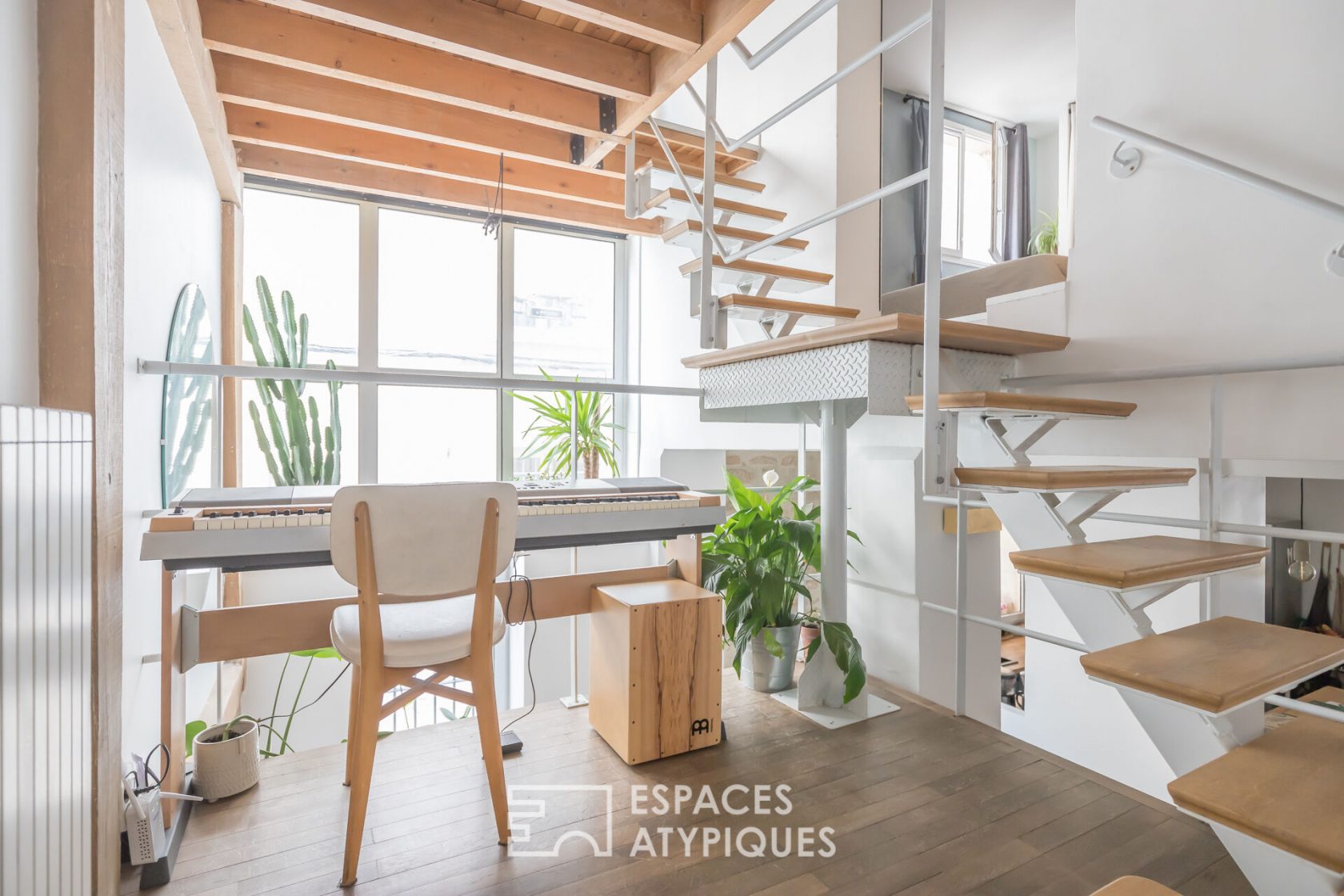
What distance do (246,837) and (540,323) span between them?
355 cm

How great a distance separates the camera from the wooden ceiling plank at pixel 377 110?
2.87 m

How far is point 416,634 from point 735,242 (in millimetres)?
2089

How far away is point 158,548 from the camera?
60.0 inches

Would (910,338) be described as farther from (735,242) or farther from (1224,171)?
(735,242)

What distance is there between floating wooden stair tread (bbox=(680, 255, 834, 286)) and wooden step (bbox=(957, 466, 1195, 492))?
4.22ft

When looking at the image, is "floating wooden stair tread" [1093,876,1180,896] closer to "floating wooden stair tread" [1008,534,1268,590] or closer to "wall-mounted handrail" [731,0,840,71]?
"floating wooden stair tread" [1008,534,1268,590]

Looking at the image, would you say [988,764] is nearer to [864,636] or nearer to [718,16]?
Answer: [864,636]

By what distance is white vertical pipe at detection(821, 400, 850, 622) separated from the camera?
2.36m

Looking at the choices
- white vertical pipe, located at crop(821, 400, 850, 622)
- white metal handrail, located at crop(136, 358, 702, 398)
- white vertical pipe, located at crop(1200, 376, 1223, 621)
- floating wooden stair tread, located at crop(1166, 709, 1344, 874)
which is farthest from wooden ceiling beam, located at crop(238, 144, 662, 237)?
floating wooden stair tread, located at crop(1166, 709, 1344, 874)

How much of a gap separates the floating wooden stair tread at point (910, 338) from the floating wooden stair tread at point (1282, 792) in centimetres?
102

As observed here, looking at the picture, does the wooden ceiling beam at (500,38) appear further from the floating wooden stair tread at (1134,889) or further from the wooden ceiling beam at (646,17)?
the floating wooden stair tread at (1134,889)

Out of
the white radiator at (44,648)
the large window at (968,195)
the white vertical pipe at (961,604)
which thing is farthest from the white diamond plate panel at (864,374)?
the large window at (968,195)

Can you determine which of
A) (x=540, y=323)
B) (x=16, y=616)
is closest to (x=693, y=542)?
(x=16, y=616)

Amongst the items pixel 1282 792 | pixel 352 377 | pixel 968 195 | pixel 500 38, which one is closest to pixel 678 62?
pixel 500 38
